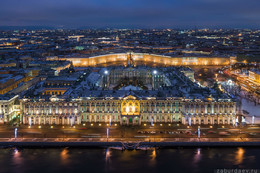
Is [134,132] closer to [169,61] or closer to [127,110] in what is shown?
[127,110]

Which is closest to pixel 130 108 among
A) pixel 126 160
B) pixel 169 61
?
pixel 126 160

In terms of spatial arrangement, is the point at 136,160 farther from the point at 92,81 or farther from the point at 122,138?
the point at 92,81

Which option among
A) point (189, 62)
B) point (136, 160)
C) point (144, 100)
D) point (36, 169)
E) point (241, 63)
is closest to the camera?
point (36, 169)

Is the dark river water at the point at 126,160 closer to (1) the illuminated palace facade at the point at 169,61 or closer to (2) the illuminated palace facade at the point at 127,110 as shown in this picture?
(2) the illuminated palace facade at the point at 127,110

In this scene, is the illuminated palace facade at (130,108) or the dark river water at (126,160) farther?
the illuminated palace facade at (130,108)

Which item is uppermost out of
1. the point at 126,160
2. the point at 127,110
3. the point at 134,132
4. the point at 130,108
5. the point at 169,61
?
the point at 169,61

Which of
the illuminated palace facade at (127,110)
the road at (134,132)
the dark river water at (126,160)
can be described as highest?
the illuminated palace facade at (127,110)

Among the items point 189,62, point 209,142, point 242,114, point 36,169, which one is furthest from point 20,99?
point 189,62

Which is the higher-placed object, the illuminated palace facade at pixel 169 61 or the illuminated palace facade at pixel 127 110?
the illuminated palace facade at pixel 169 61

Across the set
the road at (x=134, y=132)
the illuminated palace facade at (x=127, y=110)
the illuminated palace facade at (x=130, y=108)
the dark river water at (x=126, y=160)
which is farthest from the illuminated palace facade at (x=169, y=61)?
the dark river water at (x=126, y=160)
